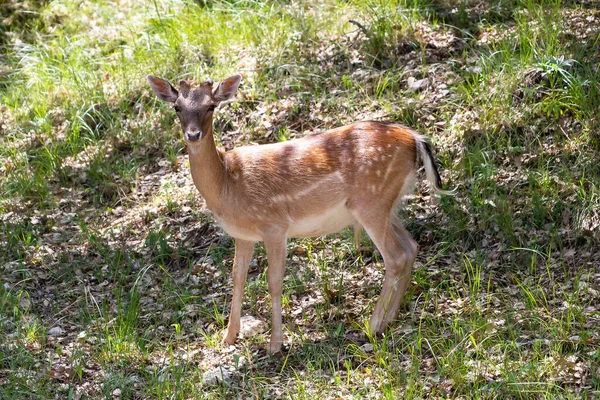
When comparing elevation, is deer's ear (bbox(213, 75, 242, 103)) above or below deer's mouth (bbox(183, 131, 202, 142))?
above

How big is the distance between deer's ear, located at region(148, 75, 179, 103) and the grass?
1.54m

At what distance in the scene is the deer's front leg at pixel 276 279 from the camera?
639cm

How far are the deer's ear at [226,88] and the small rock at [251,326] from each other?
175 centimetres

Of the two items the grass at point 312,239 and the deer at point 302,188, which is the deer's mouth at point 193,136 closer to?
the deer at point 302,188

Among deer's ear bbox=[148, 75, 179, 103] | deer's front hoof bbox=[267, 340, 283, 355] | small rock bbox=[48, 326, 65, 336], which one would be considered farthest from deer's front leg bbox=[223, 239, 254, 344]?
small rock bbox=[48, 326, 65, 336]

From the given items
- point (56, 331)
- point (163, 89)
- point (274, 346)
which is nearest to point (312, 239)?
point (274, 346)

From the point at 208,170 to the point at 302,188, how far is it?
722mm

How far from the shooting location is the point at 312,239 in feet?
25.3

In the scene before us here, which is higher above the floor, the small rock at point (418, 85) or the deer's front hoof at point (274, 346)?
the small rock at point (418, 85)

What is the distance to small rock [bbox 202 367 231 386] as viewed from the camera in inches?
233

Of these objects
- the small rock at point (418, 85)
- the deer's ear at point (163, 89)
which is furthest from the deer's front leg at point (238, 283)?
the small rock at point (418, 85)

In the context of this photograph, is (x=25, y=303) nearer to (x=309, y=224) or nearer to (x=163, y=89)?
(x=163, y=89)

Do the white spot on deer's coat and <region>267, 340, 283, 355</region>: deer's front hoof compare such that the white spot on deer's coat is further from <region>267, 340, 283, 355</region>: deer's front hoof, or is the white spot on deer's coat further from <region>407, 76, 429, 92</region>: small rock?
<region>407, 76, 429, 92</region>: small rock

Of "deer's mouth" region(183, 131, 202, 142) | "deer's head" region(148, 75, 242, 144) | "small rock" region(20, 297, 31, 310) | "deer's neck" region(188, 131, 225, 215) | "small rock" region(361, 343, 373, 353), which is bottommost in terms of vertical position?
"small rock" region(20, 297, 31, 310)
